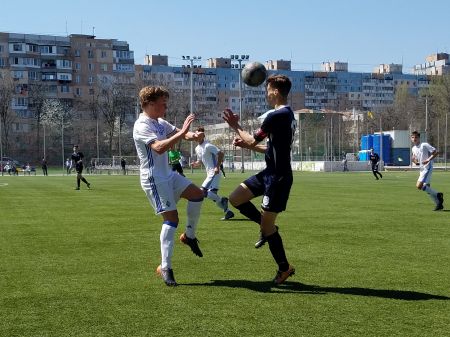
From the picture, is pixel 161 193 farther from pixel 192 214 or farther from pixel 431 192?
pixel 431 192

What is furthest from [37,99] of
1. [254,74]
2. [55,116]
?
[254,74]

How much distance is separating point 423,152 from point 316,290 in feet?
43.8

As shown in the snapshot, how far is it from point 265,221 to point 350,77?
638 ft

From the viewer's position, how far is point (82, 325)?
578 centimetres

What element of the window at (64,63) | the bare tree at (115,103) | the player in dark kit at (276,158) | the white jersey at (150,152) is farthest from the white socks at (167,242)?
the window at (64,63)

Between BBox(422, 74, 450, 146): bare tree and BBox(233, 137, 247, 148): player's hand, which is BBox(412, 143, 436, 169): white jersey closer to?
BBox(233, 137, 247, 148): player's hand

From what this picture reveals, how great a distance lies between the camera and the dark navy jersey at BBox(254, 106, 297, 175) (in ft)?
25.1

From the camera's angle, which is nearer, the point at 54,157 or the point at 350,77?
the point at 54,157

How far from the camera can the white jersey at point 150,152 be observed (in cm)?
789

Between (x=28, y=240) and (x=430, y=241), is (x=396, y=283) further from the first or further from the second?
(x=28, y=240)

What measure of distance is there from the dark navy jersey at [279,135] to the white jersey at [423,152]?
41.3 feet

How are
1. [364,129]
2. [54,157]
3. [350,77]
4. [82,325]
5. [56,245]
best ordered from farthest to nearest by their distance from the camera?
1. [350,77]
2. [364,129]
3. [54,157]
4. [56,245]
5. [82,325]

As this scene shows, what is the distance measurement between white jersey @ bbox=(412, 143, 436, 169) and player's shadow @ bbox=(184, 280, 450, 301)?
1280 centimetres

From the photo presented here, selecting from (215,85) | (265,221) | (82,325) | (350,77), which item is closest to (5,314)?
(82,325)
